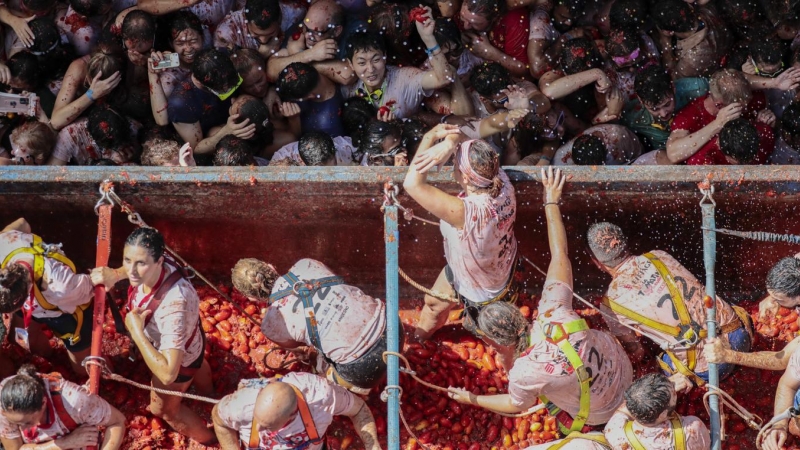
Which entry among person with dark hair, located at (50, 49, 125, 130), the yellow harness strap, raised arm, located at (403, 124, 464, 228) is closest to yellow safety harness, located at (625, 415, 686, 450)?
the yellow harness strap

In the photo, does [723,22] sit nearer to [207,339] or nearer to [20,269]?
[207,339]

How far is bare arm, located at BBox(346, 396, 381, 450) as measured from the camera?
736 cm

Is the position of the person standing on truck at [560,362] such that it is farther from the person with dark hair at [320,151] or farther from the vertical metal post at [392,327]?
the person with dark hair at [320,151]

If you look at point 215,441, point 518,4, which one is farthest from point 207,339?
point 518,4

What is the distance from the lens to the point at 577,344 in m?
6.90

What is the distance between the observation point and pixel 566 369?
270 inches

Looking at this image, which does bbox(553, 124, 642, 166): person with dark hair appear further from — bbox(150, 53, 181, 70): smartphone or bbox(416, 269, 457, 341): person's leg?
bbox(150, 53, 181, 70): smartphone

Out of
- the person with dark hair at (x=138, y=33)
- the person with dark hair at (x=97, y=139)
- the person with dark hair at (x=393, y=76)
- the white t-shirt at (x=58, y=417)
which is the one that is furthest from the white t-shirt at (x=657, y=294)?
the person with dark hair at (x=138, y=33)

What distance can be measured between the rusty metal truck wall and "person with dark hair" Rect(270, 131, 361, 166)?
33 cm

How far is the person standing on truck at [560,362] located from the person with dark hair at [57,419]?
2286mm

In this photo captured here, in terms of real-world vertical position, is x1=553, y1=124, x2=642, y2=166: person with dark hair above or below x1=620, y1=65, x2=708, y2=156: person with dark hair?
below

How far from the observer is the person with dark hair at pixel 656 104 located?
8742mm

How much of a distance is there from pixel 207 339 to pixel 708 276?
3.78m

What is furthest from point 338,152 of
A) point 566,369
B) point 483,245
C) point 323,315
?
point 566,369
